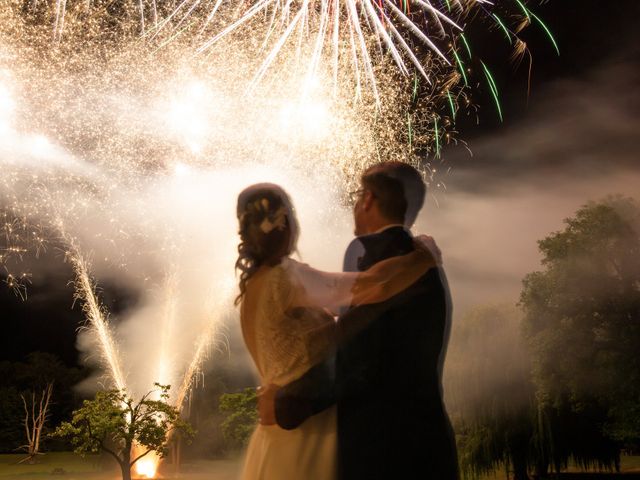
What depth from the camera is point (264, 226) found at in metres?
4.41

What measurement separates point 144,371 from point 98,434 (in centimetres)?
574

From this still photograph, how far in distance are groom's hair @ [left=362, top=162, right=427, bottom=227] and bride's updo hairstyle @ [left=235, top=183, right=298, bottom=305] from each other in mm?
526

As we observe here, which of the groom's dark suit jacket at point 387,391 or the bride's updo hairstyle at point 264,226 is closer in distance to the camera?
the groom's dark suit jacket at point 387,391

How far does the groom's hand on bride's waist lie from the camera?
14.6 feet

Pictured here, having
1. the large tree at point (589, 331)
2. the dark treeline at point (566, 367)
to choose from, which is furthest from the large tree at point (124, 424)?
the large tree at point (589, 331)

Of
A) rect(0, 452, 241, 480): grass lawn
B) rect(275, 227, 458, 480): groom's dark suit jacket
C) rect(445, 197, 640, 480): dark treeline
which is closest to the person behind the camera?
rect(275, 227, 458, 480): groom's dark suit jacket

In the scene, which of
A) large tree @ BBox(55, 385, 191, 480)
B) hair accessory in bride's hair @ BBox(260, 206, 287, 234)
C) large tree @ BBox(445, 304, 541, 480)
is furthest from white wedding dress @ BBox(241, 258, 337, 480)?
large tree @ BBox(55, 385, 191, 480)

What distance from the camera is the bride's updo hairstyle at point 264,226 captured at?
4.42m

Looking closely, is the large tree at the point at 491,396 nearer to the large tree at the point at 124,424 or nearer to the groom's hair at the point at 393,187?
the large tree at the point at 124,424

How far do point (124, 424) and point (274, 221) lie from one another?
41.3 m

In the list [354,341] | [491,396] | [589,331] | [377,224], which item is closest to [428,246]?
[377,224]

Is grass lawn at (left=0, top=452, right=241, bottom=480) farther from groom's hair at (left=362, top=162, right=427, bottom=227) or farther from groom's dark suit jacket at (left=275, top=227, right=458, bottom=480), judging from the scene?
groom's hair at (left=362, top=162, right=427, bottom=227)

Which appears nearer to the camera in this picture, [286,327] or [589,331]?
[286,327]

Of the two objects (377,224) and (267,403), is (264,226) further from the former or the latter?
(267,403)
